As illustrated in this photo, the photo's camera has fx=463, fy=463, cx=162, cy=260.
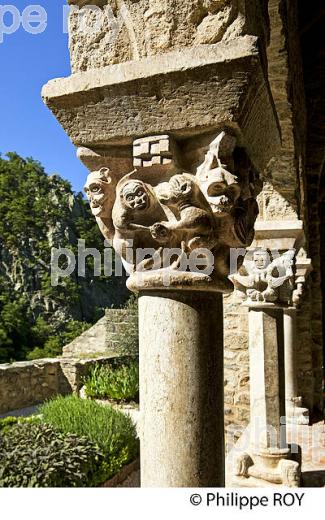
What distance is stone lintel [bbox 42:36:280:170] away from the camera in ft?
4.20

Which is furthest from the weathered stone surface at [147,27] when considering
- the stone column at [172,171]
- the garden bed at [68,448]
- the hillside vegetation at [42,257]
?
the hillside vegetation at [42,257]

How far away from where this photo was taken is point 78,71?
4.77 feet

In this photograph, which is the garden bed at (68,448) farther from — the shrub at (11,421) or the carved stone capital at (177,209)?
the carved stone capital at (177,209)

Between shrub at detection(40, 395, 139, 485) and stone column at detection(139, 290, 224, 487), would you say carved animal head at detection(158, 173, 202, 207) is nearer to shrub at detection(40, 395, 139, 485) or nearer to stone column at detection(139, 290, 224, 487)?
stone column at detection(139, 290, 224, 487)

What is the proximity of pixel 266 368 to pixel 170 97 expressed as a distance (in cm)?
253

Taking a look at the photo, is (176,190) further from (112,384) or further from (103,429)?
(112,384)

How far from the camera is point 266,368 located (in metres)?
3.41

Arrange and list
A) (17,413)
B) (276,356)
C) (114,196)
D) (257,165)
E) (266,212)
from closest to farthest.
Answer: (114,196) → (257,165) → (276,356) → (266,212) → (17,413)

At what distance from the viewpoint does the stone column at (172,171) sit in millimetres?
1322

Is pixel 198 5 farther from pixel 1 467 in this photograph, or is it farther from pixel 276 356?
pixel 1 467

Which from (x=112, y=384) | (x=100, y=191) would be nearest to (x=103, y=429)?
(x=112, y=384)

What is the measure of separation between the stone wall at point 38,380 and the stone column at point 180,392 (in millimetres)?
9726

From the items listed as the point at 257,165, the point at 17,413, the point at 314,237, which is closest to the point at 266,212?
the point at 257,165
